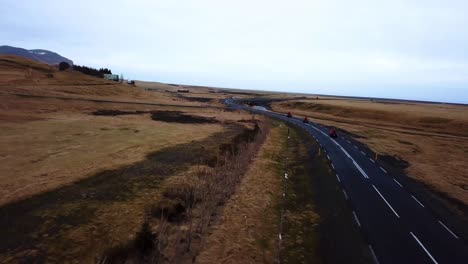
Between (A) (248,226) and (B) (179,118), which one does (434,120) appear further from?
(A) (248,226)

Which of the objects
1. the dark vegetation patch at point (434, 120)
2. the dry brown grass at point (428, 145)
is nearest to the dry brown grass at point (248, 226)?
the dry brown grass at point (428, 145)

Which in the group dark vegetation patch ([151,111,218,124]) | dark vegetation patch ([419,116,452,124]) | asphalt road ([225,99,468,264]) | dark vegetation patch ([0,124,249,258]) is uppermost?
dark vegetation patch ([419,116,452,124])

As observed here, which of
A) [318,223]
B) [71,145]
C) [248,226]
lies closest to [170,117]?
[71,145]

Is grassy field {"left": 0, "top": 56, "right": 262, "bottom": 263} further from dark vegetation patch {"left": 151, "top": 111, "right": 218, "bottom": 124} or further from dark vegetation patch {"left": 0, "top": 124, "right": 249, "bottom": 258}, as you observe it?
dark vegetation patch {"left": 151, "top": 111, "right": 218, "bottom": 124}

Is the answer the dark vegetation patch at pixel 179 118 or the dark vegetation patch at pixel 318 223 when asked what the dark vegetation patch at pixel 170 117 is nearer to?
the dark vegetation patch at pixel 179 118

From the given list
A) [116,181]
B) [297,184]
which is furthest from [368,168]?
[116,181]

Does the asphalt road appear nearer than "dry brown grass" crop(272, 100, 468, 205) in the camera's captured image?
Yes

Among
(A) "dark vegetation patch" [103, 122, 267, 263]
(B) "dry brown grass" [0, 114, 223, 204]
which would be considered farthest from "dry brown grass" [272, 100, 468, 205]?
(B) "dry brown grass" [0, 114, 223, 204]
